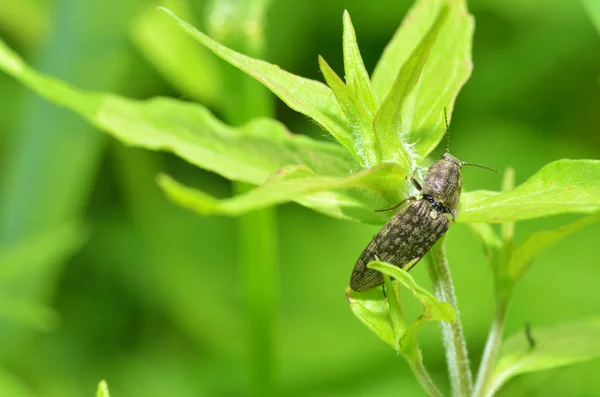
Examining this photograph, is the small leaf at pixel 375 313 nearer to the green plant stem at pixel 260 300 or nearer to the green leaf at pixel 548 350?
the green leaf at pixel 548 350

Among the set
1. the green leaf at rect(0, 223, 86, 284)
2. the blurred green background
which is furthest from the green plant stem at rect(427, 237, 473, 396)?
the blurred green background

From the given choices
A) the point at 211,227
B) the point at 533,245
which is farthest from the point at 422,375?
the point at 211,227

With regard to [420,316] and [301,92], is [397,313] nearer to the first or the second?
[420,316]

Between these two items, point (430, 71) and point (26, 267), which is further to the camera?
point (26, 267)

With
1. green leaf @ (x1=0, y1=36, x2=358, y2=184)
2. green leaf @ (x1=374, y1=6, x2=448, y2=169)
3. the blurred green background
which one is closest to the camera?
green leaf @ (x1=374, y1=6, x2=448, y2=169)

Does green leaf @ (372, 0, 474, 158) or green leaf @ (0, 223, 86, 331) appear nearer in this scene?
green leaf @ (372, 0, 474, 158)

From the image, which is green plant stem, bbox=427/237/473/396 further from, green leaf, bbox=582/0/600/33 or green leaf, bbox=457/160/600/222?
green leaf, bbox=582/0/600/33

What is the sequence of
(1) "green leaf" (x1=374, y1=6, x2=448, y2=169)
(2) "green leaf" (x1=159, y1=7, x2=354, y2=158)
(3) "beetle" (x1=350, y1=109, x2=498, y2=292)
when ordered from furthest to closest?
(3) "beetle" (x1=350, y1=109, x2=498, y2=292) → (2) "green leaf" (x1=159, y1=7, x2=354, y2=158) → (1) "green leaf" (x1=374, y1=6, x2=448, y2=169)
